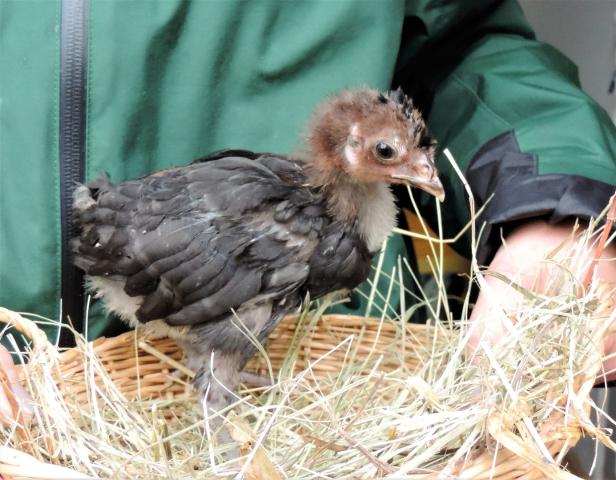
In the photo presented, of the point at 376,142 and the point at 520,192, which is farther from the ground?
the point at 376,142

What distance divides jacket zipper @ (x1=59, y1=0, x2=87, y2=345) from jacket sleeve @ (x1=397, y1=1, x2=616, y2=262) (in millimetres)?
491

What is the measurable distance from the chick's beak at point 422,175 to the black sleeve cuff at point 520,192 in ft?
0.44

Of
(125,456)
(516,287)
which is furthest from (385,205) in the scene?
(125,456)

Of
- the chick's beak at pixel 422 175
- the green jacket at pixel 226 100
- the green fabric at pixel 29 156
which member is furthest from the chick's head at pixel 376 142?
the green fabric at pixel 29 156

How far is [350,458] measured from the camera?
0.81m

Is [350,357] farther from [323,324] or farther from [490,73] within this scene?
[490,73]

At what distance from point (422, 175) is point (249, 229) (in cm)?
21

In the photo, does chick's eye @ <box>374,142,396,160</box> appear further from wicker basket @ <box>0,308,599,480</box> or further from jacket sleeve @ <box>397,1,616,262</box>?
wicker basket @ <box>0,308,599,480</box>

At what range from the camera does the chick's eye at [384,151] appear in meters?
0.90

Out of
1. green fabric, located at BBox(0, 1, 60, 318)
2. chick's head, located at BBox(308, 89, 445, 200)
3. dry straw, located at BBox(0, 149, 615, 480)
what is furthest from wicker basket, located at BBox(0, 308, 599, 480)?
chick's head, located at BBox(308, 89, 445, 200)

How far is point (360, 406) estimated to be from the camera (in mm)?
937

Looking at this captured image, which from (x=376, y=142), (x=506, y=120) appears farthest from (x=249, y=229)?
(x=506, y=120)

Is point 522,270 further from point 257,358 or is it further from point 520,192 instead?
point 257,358

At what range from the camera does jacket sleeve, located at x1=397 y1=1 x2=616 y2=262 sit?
3.30 ft
